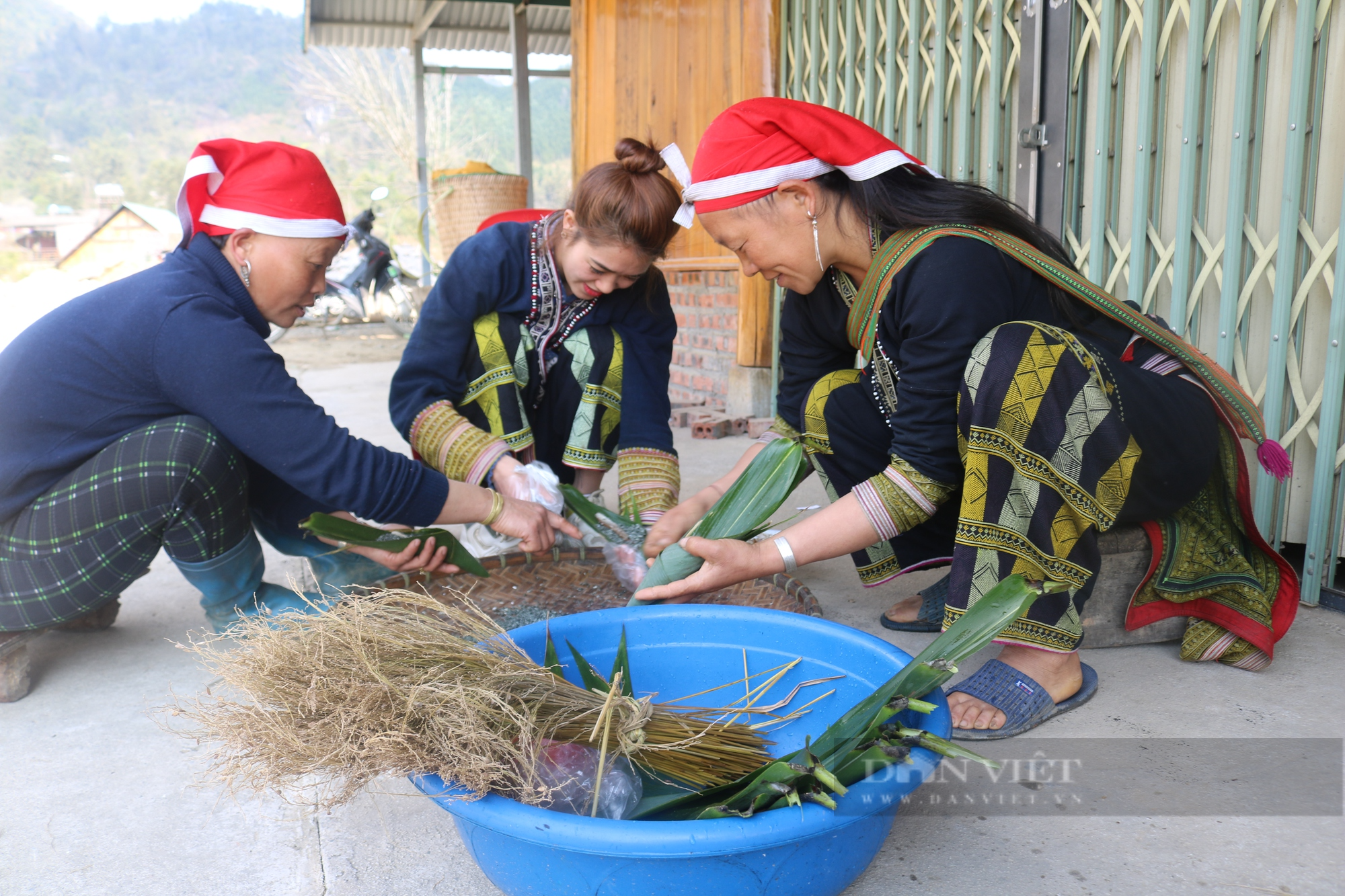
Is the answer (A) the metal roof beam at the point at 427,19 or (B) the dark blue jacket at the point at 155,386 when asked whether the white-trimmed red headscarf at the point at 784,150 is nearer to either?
(B) the dark blue jacket at the point at 155,386

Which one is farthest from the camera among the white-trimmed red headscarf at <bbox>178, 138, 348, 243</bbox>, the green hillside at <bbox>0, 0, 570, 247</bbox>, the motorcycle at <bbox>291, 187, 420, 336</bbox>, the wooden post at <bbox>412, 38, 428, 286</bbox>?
the green hillside at <bbox>0, 0, 570, 247</bbox>

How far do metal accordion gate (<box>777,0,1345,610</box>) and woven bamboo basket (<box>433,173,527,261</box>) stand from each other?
421cm

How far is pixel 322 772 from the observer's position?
3.45ft

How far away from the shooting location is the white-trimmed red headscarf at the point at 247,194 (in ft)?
5.80

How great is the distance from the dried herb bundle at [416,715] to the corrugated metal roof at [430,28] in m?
8.18

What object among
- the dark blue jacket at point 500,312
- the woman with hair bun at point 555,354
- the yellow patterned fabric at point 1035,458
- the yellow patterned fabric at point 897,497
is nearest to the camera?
the yellow patterned fabric at point 1035,458

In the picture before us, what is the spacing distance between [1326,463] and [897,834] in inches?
52.9

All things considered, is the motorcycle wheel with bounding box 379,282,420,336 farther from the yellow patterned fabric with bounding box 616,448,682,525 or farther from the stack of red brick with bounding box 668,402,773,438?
the yellow patterned fabric with bounding box 616,448,682,525

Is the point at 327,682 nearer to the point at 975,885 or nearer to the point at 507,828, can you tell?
the point at 507,828

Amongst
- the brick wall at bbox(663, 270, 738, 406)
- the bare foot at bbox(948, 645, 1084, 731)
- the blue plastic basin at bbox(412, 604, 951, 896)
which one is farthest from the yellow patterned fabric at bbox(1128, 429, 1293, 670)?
the brick wall at bbox(663, 270, 738, 406)

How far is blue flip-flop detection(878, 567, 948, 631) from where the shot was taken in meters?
1.98

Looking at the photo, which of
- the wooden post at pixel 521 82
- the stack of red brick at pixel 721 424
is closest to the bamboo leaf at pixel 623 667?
the stack of red brick at pixel 721 424

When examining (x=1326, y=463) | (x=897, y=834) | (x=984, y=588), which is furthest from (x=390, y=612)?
(x=1326, y=463)

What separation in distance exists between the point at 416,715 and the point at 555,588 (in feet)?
3.28
